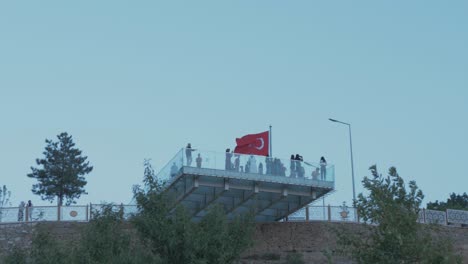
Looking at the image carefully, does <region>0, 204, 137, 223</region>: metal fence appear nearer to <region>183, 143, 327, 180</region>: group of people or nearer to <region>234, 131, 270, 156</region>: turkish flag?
<region>183, 143, 327, 180</region>: group of people

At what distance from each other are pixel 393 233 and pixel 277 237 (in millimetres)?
23217

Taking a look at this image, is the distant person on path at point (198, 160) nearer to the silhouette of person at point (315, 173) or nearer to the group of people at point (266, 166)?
the group of people at point (266, 166)

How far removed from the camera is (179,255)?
97.2 feet

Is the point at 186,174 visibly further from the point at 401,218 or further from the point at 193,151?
the point at 401,218

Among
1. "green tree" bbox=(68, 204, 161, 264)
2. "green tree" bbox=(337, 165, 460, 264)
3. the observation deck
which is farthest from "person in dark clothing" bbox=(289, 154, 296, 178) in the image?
"green tree" bbox=(337, 165, 460, 264)

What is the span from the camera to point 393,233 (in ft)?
83.7

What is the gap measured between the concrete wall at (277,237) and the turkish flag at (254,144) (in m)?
4.26

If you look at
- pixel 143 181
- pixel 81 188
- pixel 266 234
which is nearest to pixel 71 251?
pixel 143 181

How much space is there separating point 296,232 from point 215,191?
225 inches

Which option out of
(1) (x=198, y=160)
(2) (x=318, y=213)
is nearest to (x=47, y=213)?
(1) (x=198, y=160)

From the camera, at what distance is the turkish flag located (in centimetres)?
4991

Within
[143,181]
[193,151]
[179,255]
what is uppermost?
[193,151]

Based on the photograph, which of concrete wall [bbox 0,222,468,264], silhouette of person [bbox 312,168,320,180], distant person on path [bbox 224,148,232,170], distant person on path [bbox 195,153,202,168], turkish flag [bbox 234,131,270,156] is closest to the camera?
distant person on path [bbox 195,153,202,168]

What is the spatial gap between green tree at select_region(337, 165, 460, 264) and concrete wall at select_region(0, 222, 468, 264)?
1860 cm
